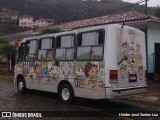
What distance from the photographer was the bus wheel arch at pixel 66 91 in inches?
439

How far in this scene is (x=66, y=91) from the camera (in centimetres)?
1150

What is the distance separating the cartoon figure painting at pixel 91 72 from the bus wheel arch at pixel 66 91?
1122 millimetres

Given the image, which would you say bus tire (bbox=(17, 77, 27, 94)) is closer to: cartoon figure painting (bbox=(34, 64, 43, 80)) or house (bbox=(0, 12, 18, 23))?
cartoon figure painting (bbox=(34, 64, 43, 80))

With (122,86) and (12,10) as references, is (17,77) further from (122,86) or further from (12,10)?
(12,10)

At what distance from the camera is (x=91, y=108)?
1063 centimetres

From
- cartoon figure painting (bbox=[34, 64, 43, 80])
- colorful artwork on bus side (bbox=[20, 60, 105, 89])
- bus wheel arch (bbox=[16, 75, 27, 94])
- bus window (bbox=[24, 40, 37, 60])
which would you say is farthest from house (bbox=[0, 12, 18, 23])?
cartoon figure painting (bbox=[34, 64, 43, 80])

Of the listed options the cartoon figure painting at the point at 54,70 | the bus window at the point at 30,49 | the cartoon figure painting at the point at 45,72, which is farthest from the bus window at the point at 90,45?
the bus window at the point at 30,49

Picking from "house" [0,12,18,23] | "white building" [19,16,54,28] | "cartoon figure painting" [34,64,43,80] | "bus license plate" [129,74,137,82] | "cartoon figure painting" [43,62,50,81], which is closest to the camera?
"bus license plate" [129,74,137,82]

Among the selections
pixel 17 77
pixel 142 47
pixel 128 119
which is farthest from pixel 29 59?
pixel 128 119

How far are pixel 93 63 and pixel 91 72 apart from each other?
32 cm

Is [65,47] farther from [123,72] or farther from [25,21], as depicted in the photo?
[25,21]

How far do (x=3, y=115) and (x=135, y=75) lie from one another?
4.72 metres

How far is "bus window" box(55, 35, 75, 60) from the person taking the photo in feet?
37.2

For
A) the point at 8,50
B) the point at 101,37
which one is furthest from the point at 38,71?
the point at 8,50
